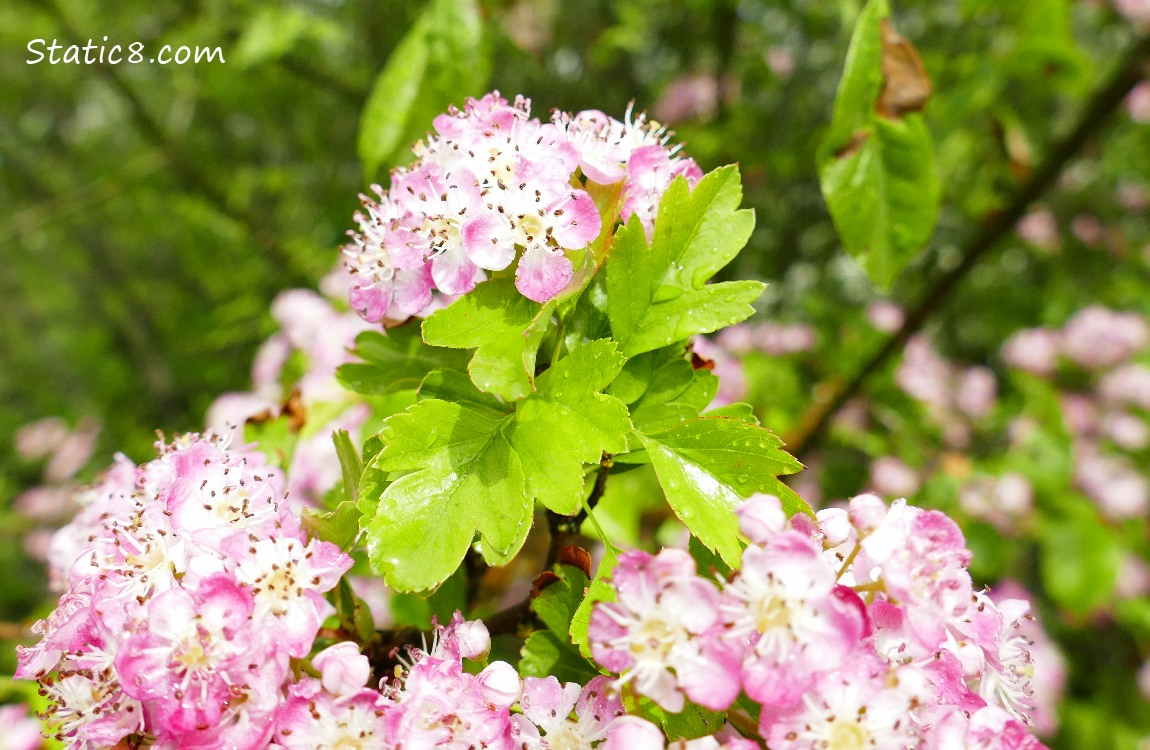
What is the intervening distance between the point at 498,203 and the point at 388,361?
20cm

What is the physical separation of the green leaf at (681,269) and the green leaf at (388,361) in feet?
0.60

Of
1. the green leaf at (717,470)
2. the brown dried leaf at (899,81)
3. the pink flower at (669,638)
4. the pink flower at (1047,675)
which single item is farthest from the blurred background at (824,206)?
the pink flower at (669,638)

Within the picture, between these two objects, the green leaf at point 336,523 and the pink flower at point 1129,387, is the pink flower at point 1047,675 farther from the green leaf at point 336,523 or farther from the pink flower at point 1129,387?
the green leaf at point 336,523

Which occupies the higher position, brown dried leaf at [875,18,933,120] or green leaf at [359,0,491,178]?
green leaf at [359,0,491,178]

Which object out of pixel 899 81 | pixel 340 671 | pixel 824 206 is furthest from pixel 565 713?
pixel 824 206

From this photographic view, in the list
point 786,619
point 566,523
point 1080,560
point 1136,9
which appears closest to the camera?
point 786,619

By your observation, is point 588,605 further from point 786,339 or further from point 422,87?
point 786,339

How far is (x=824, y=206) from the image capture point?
7.81 ft

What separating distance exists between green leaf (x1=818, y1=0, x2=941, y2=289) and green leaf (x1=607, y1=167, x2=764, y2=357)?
1.34 feet

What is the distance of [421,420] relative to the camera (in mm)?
552

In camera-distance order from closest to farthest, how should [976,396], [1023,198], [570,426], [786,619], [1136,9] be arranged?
[786,619]
[570,426]
[1023,198]
[1136,9]
[976,396]

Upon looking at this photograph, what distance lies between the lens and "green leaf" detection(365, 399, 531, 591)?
522 mm

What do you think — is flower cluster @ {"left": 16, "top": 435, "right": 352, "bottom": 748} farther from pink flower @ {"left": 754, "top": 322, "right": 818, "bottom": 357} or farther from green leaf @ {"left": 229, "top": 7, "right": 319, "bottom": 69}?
pink flower @ {"left": 754, "top": 322, "right": 818, "bottom": 357}

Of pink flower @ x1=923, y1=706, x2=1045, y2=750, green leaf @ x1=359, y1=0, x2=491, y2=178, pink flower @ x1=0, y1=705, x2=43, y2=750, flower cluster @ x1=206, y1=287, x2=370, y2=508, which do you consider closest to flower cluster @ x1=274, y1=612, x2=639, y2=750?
pink flower @ x1=923, y1=706, x2=1045, y2=750
